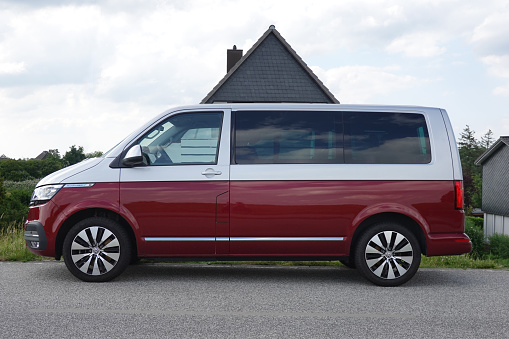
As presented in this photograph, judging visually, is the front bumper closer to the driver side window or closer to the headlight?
the headlight

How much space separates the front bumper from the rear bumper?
446cm

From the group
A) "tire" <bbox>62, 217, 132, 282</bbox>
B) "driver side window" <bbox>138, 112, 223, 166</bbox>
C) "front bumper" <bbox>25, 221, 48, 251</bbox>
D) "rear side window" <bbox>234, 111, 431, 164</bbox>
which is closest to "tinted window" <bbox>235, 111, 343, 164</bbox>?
"rear side window" <bbox>234, 111, 431, 164</bbox>

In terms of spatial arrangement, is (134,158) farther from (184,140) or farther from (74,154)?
(74,154)

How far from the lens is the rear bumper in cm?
698

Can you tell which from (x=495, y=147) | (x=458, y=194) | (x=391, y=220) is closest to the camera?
(x=458, y=194)

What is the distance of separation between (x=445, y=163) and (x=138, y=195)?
11.7 ft

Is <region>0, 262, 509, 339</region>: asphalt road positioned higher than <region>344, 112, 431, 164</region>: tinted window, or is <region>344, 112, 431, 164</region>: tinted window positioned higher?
<region>344, 112, 431, 164</region>: tinted window

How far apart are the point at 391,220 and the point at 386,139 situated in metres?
0.96

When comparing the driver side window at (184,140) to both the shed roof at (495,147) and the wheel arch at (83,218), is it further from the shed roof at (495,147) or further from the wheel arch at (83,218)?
the shed roof at (495,147)

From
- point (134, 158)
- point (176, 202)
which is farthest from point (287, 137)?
point (134, 158)

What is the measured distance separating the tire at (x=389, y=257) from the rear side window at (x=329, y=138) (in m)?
0.83

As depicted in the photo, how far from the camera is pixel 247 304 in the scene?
5.74m

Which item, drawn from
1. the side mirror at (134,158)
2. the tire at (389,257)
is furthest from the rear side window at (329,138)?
the side mirror at (134,158)

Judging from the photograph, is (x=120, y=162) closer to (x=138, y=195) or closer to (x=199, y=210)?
(x=138, y=195)
